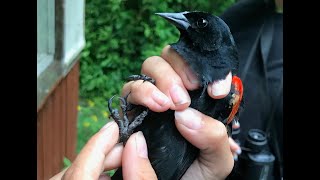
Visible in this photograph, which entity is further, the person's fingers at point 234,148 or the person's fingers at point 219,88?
the person's fingers at point 234,148

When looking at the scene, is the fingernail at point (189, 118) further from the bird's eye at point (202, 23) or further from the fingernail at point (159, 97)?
the bird's eye at point (202, 23)

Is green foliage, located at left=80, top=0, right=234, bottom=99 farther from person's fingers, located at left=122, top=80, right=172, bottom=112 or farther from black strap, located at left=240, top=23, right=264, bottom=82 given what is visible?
person's fingers, located at left=122, top=80, right=172, bottom=112

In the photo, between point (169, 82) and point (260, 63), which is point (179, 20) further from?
point (260, 63)

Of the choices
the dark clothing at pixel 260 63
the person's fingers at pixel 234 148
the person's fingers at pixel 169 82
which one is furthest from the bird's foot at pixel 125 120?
the dark clothing at pixel 260 63

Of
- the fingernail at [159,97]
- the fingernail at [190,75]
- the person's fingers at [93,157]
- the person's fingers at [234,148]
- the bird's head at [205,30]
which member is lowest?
the person's fingers at [234,148]

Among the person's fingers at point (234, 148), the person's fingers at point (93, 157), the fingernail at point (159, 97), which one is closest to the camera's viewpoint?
the person's fingers at point (93, 157)

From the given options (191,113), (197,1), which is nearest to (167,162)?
(191,113)
